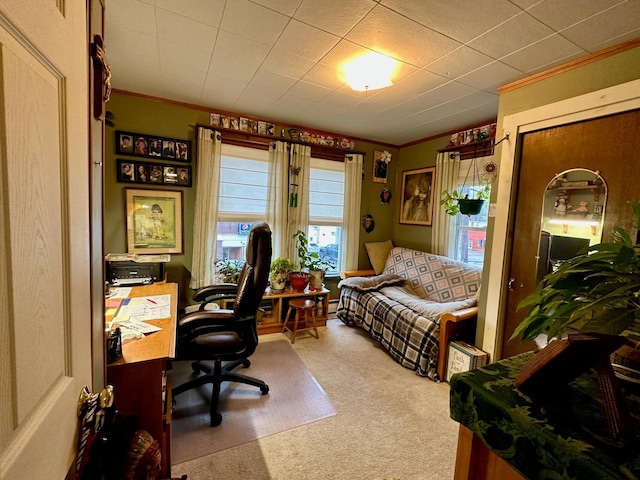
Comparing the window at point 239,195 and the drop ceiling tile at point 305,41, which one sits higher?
the drop ceiling tile at point 305,41

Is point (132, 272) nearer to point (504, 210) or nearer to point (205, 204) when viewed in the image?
point (205, 204)

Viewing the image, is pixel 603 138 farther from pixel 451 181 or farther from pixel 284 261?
pixel 284 261

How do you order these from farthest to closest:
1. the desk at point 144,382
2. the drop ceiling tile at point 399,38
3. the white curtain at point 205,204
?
the white curtain at point 205,204, the drop ceiling tile at point 399,38, the desk at point 144,382

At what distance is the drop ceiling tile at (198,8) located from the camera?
1517mm

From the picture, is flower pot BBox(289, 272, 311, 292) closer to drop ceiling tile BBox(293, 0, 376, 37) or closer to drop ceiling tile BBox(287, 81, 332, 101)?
drop ceiling tile BBox(287, 81, 332, 101)

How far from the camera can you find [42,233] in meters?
0.46

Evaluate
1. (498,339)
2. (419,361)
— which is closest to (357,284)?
(419,361)

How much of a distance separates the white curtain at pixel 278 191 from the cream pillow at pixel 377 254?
132 cm

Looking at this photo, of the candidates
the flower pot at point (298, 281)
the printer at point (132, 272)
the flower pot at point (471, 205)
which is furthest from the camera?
the flower pot at point (298, 281)

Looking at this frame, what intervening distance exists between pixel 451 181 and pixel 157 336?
10.9 feet

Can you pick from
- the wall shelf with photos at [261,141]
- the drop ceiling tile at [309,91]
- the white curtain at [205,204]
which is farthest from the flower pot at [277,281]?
the drop ceiling tile at [309,91]

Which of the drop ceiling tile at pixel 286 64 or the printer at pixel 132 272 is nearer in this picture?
the drop ceiling tile at pixel 286 64

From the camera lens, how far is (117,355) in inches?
46.8

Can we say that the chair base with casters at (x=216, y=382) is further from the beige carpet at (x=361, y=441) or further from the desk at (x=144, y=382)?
the desk at (x=144, y=382)
